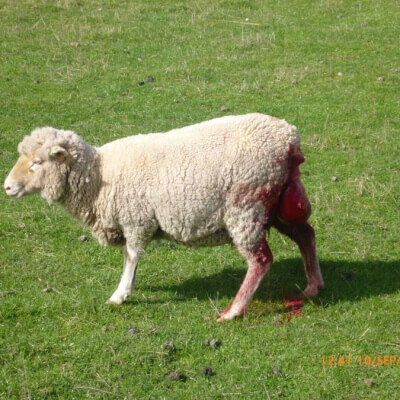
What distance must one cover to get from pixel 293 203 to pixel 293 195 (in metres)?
0.07

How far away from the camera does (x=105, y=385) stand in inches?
221

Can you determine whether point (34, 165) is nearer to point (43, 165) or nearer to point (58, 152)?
point (43, 165)

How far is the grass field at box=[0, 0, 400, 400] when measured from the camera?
582cm

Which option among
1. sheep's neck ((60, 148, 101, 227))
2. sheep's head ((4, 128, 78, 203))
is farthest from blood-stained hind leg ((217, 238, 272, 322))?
sheep's head ((4, 128, 78, 203))

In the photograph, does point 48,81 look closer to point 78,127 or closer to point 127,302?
point 78,127

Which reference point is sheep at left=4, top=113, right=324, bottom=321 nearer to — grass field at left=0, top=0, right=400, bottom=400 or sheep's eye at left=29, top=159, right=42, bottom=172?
sheep's eye at left=29, top=159, right=42, bottom=172

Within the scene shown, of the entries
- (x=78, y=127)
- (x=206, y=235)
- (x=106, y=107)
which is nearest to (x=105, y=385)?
(x=206, y=235)

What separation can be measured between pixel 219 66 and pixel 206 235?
24.3 feet

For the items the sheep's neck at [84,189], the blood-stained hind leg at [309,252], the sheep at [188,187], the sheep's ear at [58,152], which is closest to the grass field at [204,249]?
the blood-stained hind leg at [309,252]

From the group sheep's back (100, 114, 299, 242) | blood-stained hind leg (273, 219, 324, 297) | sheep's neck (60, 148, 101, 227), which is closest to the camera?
sheep's back (100, 114, 299, 242)

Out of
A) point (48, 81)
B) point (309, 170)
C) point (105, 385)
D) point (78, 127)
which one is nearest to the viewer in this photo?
point (105, 385)

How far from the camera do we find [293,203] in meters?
6.48
